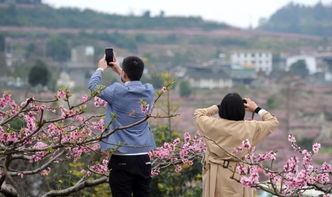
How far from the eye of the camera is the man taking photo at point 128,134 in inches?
166

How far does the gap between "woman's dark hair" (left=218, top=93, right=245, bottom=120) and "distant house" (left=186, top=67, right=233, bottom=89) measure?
52245 mm

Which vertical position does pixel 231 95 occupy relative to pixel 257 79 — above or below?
above

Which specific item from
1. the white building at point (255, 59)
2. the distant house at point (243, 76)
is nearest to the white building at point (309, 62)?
the white building at point (255, 59)

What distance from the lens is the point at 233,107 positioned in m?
4.26

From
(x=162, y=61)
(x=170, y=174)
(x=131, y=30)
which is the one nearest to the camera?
(x=170, y=174)

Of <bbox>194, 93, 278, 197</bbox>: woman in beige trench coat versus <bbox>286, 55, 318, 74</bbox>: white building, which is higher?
<bbox>194, 93, 278, 197</bbox>: woman in beige trench coat

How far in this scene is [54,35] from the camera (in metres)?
72.4

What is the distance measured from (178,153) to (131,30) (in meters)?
80.3

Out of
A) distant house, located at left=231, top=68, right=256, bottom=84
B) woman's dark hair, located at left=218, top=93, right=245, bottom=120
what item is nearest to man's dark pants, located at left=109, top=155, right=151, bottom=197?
woman's dark hair, located at left=218, top=93, right=245, bottom=120

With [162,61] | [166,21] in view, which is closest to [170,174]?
[162,61]

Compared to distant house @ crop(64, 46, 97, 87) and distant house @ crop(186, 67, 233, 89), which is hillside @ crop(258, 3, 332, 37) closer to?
distant house @ crop(186, 67, 233, 89)

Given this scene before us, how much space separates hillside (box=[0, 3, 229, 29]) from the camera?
7669 centimetres

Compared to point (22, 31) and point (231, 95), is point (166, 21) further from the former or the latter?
point (231, 95)

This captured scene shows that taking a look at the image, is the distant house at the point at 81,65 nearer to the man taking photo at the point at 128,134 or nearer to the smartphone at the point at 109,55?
the smartphone at the point at 109,55
